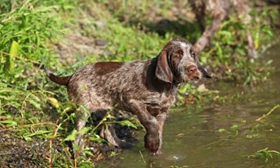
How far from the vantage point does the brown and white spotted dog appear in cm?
713

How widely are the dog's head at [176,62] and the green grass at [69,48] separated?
2.36 feet

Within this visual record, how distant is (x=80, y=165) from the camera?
6.40 meters

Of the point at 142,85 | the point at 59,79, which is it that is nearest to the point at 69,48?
the point at 59,79

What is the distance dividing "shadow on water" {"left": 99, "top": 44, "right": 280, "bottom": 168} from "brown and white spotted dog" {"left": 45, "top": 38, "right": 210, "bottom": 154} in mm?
269

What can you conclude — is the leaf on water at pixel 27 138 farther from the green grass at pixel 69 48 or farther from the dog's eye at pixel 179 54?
the dog's eye at pixel 179 54

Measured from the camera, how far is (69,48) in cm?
1092

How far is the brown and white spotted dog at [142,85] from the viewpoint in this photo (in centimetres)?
713

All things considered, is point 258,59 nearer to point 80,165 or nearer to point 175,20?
point 175,20

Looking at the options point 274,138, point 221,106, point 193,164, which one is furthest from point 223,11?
point 193,164

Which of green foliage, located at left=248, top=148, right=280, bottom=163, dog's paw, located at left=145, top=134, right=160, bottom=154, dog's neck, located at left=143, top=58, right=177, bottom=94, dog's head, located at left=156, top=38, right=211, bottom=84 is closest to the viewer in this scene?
green foliage, located at left=248, top=148, right=280, bottom=163

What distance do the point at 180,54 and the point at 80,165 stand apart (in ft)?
5.40

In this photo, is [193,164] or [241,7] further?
[241,7]

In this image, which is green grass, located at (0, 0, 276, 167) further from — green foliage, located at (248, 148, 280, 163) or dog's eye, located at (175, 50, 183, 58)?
green foliage, located at (248, 148, 280, 163)

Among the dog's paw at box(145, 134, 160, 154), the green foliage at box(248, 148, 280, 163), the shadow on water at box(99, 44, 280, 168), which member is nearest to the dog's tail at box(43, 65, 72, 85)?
the shadow on water at box(99, 44, 280, 168)
